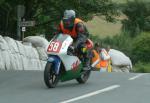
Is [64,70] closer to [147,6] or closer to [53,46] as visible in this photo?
[53,46]

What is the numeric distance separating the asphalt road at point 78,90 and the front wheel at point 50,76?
0.14 meters

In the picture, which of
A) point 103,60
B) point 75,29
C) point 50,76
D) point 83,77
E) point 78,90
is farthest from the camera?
point 103,60

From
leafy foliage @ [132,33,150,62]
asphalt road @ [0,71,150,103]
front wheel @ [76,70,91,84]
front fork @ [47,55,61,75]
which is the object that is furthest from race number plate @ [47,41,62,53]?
leafy foliage @ [132,33,150,62]

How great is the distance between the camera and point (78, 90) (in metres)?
14.2

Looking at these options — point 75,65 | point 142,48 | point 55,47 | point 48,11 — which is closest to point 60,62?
point 55,47

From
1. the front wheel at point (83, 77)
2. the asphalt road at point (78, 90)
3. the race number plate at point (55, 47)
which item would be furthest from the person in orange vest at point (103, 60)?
the race number plate at point (55, 47)

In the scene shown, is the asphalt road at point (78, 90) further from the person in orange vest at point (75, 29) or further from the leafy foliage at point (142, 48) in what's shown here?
the leafy foliage at point (142, 48)

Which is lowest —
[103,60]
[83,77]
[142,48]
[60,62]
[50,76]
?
[142,48]

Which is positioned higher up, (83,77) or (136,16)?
(83,77)

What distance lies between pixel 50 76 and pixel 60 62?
1.32 ft

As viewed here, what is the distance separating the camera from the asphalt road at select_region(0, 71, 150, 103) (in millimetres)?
12391

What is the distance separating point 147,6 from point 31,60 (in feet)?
119

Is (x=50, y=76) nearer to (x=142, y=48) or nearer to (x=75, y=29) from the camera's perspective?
(x=75, y=29)

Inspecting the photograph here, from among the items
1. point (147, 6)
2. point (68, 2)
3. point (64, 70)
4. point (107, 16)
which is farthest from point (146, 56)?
point (64, 70)
